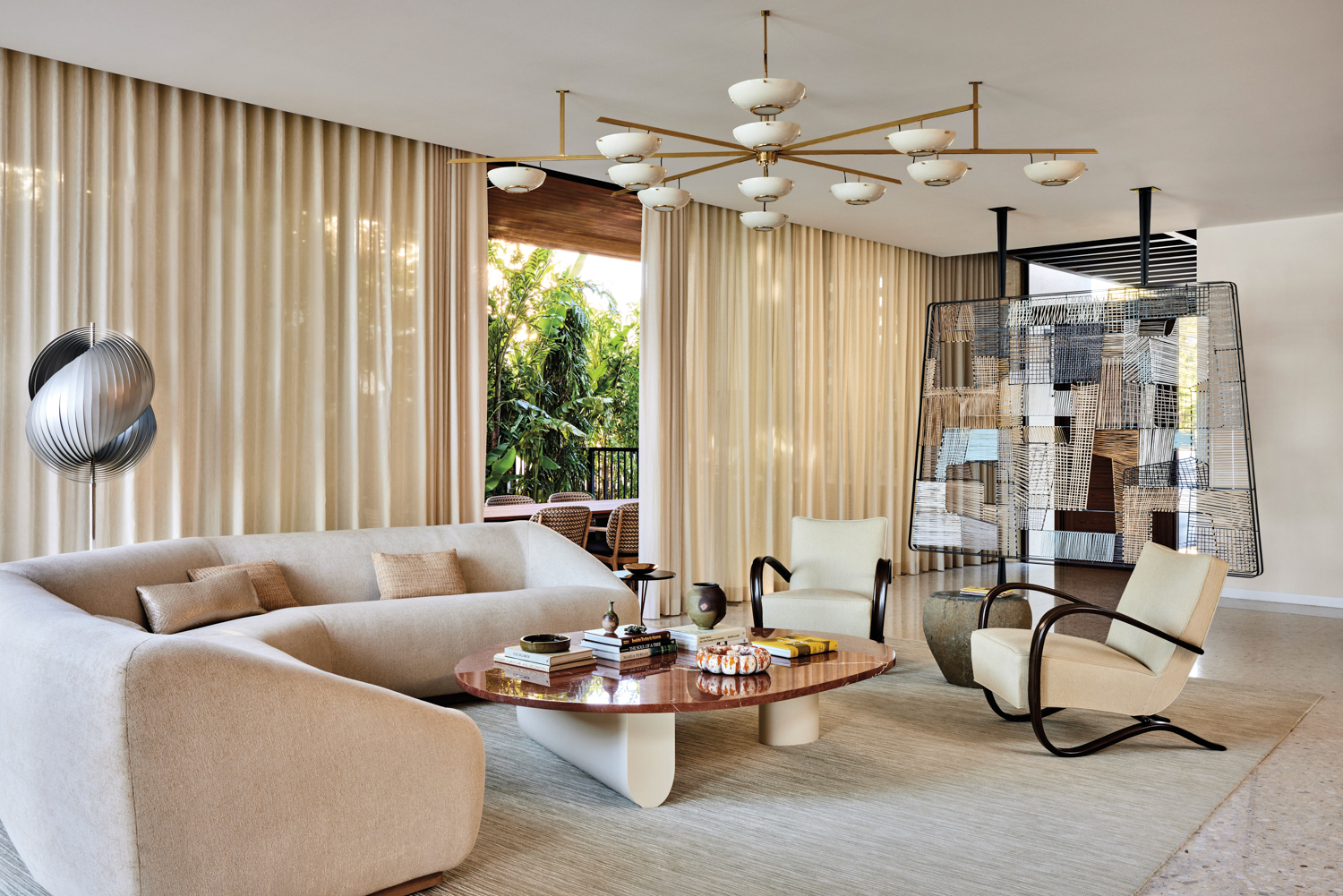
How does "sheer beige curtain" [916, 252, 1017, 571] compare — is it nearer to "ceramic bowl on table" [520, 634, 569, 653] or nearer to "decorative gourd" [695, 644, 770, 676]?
"decorative gourd" [695, 644, 770, 676]

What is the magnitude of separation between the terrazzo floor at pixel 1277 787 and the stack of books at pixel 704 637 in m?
1.74

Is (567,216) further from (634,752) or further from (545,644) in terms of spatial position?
(634,752)

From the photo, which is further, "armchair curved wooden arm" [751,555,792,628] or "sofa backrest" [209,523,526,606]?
"armchair curved wooden arm" [751,555,792,628]

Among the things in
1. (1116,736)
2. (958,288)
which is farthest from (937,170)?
(958,288)

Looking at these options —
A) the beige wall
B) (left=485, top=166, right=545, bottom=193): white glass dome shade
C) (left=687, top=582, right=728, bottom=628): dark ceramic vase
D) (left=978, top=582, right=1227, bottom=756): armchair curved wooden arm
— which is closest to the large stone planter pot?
(left=978, top=582, right=1227, bottom=756): armchair curved wooden arm

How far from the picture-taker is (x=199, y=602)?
408 centimetres

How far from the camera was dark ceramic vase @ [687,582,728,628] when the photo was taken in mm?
4215

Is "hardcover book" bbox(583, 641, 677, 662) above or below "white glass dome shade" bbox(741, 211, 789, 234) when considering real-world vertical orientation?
below

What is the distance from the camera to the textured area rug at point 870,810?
2.78 metres

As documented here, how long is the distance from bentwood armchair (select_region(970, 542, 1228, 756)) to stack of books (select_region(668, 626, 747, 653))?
3.40 ft

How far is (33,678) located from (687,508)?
5.00 m

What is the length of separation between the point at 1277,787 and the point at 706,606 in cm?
216

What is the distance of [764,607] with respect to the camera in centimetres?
529

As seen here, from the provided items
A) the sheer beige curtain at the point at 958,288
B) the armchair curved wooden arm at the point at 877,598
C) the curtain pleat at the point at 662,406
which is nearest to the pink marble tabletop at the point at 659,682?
the armchair curved wooden arm at the point at 877,598
